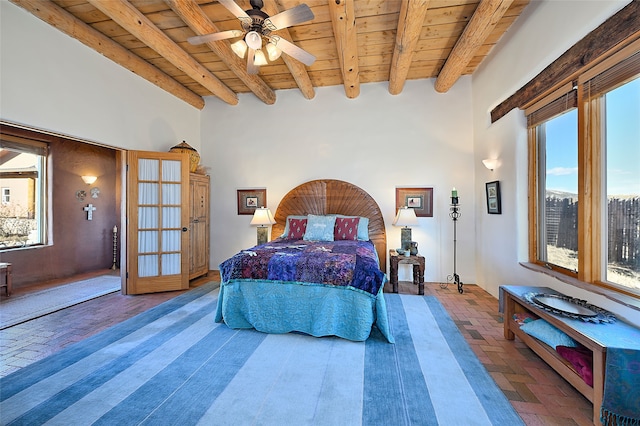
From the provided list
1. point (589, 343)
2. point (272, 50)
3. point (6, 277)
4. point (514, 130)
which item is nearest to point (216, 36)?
point (272, 50)

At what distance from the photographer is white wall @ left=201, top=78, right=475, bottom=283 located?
14.3 ft

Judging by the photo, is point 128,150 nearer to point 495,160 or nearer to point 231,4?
point 231,4

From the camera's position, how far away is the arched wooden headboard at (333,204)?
177 inches

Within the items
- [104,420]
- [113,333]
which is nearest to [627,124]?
[104,420]

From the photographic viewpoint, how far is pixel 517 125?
123 inches

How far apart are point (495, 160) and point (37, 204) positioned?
7292 millimetres

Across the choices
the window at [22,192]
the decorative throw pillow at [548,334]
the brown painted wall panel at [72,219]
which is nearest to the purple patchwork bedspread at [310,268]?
the decorative throw pillow at [548,334]

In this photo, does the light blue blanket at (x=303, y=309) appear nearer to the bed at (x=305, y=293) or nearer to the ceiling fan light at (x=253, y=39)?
the bed at (x=305, y=293)

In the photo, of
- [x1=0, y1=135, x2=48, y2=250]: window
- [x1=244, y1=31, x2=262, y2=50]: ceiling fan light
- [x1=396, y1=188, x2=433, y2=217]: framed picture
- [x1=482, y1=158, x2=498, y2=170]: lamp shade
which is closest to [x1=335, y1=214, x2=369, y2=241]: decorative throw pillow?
[x1=396, y1=188, x2=433, y2=217]: framed picture

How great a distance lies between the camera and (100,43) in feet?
10.6

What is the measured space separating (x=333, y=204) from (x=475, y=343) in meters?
2.82

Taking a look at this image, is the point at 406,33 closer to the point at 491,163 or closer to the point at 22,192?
the point at 491,163

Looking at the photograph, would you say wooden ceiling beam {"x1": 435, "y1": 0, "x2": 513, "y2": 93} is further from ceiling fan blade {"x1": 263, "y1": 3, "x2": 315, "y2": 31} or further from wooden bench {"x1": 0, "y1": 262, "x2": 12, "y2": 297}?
wooden bench {"x1": 0, "y1": 262, "x2": 12, "y2": 297}

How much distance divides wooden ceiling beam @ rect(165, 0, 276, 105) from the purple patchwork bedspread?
2.17 m
